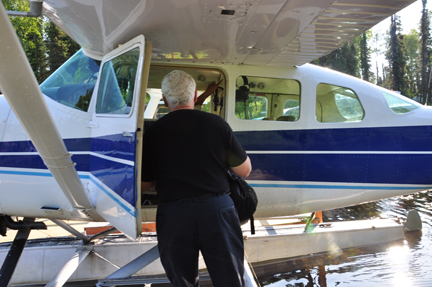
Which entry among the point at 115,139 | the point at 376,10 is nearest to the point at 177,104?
the point at 115,139

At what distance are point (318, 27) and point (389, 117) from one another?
1.65 meters

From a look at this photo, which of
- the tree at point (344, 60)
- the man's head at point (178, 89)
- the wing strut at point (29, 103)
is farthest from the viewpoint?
the tree at point (344, 60)

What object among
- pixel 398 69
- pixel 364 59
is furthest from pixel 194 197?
pixel 364 59

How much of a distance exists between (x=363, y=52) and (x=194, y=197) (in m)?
58.6

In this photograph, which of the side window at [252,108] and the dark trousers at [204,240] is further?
the side window at [252,108]

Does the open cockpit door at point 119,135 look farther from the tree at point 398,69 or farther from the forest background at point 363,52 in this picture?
the tree at point 398,69

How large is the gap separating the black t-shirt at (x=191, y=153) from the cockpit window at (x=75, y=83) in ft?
5.05

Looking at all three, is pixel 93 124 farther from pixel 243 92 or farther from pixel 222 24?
pixel 243 92

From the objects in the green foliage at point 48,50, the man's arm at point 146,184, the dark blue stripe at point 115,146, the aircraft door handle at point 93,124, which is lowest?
the man's arm at point 146,184

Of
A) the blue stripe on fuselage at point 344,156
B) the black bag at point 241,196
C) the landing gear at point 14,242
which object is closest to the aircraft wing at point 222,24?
the blue stripe on fuselage at point 344,156

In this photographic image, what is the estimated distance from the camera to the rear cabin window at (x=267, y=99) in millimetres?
3525

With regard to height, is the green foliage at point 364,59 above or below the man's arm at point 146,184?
above

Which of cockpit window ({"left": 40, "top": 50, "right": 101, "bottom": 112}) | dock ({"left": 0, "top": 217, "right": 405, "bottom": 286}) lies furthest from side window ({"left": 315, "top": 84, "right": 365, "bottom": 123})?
cockpit window ({"left": 40, "top": 50, "right": 101, "bottom": 112})

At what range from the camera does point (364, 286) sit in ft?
13.2
